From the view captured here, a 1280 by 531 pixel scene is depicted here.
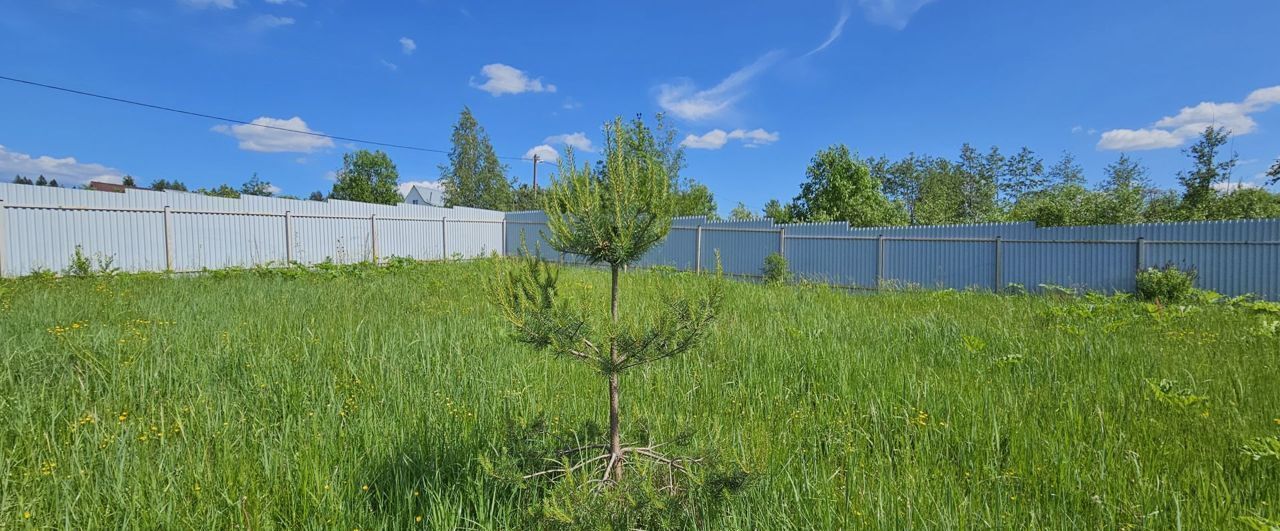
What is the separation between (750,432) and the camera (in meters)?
2.12

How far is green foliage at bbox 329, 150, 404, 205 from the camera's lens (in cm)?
4144

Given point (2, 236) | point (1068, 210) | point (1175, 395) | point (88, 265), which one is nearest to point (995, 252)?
point (1068, 210)

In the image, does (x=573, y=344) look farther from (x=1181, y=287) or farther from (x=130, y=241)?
(x=130, y=241)

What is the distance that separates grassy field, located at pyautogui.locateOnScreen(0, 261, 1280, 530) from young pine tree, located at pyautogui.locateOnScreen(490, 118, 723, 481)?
0.50 ft

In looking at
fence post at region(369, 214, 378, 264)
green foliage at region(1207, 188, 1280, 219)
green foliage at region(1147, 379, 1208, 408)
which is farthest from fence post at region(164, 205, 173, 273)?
green foliage at region(1207, 188, 1280, 219)

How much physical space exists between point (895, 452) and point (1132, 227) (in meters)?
10.3

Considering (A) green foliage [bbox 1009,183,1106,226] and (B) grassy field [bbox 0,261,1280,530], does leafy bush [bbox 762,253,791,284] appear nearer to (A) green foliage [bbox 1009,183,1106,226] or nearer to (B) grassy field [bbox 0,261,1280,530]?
(A) green foliage [bbox 1009,183,1106,226]

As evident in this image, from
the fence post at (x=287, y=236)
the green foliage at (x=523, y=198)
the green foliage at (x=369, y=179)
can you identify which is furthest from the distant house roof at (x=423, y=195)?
the fence post at (x=287, y=236)

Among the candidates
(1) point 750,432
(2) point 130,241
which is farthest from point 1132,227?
(2) point 130,241

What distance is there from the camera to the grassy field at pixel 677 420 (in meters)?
1.55

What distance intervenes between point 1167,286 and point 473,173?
101 feet

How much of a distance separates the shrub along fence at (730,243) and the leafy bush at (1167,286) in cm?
96

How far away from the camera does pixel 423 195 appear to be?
2026 inches

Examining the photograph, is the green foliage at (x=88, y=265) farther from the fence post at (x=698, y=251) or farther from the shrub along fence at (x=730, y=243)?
the fence post at (x=698, y=251)
